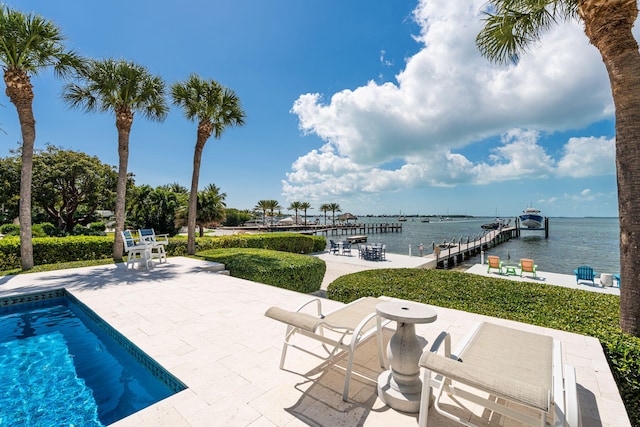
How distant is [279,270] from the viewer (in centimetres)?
793

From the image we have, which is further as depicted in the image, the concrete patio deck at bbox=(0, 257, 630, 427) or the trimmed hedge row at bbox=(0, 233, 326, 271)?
the trimmed hedge row at bbox=(0, 233, 326, 271)

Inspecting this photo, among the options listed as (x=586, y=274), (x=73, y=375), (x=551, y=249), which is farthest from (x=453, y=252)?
(x=73, y=375)

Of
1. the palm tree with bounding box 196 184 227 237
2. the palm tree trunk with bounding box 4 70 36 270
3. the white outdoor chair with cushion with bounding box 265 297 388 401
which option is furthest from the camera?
the palm tree with bounding box 196 184 227 237

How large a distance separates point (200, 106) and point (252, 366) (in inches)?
462

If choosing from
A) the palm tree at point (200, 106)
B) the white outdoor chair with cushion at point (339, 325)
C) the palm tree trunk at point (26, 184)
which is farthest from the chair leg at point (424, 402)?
the palm tree trunk at point (26, 184)

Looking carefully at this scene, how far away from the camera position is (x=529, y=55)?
5.75 m

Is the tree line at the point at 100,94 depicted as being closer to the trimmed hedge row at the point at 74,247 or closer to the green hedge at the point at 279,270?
the trimmed hedge row at the point at 74,247

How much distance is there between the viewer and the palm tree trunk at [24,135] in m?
8.48

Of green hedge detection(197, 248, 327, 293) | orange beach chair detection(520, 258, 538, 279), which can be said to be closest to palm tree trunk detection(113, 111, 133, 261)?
green hedge detection(197, 248, 327, 293)

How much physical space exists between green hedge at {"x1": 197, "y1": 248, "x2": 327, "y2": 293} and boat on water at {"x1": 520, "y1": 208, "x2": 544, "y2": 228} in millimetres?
59457

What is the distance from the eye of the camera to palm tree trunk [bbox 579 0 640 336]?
348cm

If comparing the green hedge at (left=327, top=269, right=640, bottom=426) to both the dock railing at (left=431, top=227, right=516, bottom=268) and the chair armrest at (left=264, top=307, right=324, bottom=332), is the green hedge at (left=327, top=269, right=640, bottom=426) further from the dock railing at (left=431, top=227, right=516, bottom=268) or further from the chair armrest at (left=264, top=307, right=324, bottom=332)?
the dock railing at (left=431, top=227, right=516, bottom=268)

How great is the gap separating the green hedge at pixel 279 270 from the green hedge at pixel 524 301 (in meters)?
2.38

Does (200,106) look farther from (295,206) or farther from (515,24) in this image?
(295,206)
